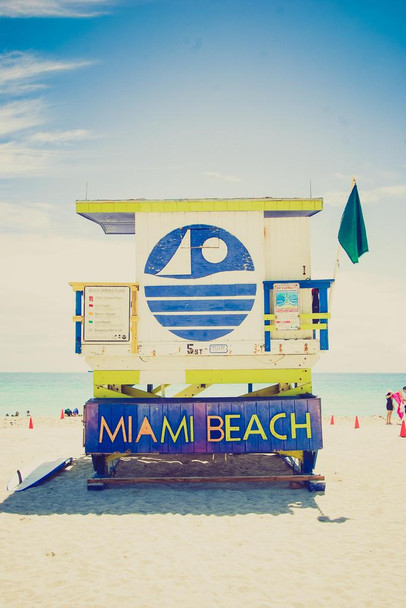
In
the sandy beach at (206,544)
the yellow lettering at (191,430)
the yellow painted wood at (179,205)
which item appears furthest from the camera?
the yellow painted wood at (179,205)

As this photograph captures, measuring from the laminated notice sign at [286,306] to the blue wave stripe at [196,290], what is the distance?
1.88 ft

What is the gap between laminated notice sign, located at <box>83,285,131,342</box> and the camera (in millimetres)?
11195

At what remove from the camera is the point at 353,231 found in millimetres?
11570

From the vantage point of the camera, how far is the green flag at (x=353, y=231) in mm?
11562

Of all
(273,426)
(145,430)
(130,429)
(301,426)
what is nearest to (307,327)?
(301,426)

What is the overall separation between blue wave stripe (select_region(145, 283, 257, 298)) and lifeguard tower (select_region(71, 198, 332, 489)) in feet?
0.08

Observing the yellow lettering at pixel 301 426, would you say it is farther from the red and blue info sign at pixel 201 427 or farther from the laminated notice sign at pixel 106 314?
the laminated notice sign at pixel 106 314

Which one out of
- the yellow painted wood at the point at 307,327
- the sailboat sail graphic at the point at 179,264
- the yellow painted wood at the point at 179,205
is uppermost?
the yellow painted wood at the point at 179,205

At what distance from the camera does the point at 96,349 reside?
37.1ft

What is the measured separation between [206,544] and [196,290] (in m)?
5.42

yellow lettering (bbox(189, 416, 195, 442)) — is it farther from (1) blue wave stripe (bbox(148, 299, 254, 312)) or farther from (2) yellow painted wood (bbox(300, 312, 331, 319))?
(2) yellow painted wood (bbox(300, 312, 331, 319))

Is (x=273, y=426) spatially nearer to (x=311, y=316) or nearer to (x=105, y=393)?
(x=311, y=316)

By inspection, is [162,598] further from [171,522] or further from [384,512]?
[384,512]

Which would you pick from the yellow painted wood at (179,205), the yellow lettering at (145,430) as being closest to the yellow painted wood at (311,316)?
the yellow painted wood at (179,205)
